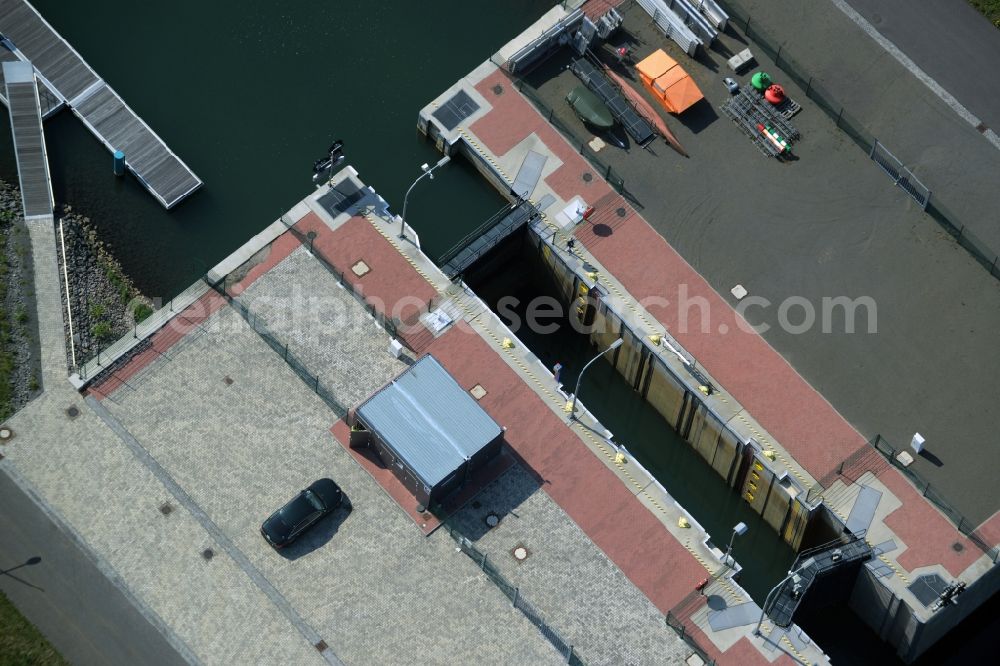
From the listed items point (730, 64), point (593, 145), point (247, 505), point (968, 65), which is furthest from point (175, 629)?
point (968, 65)

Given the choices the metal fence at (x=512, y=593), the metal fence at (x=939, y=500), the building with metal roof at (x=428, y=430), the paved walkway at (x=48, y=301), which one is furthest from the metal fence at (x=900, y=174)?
the paved walkway at (x=48, y=301)

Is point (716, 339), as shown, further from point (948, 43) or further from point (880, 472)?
point (948, 43)

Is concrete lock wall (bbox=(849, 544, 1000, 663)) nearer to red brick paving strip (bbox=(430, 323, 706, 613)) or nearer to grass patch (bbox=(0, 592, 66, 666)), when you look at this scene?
red brick paving strip (bbox=(430, 323, 706, 613))

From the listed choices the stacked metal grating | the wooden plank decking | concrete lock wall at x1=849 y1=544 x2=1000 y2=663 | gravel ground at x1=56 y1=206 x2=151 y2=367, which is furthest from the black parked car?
the stacked metal grating

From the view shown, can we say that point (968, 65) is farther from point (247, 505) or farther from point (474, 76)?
point (247, 505)

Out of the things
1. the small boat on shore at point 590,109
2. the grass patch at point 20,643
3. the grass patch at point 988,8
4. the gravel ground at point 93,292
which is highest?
the gravel ground at point 93,292

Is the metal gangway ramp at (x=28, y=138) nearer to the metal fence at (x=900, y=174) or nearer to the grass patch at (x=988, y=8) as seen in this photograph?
the metal fence at (x=900, y=174)
